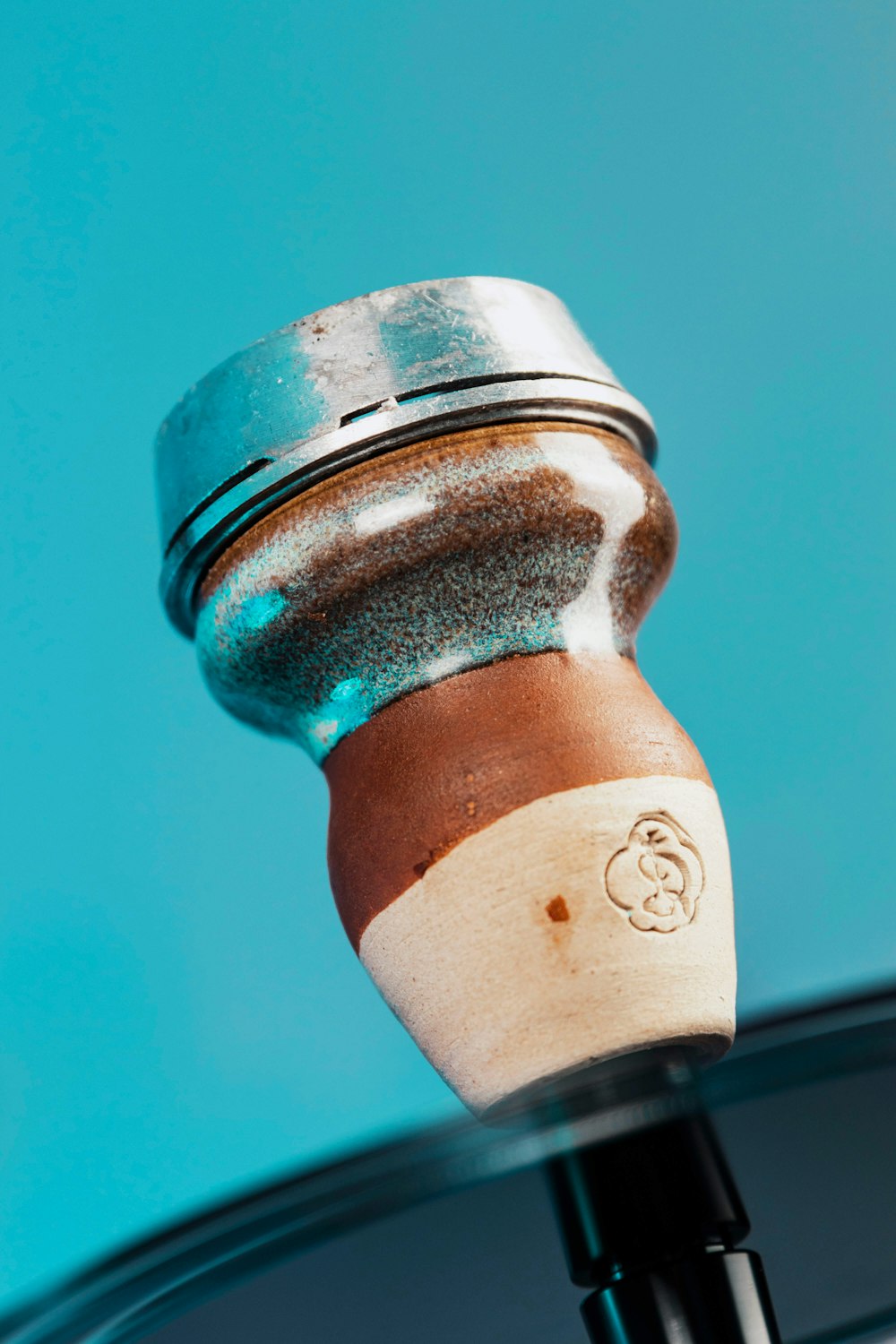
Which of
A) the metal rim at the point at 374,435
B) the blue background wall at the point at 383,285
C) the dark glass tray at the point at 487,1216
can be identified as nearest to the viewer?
the dark glass tray at the point at 487,1216

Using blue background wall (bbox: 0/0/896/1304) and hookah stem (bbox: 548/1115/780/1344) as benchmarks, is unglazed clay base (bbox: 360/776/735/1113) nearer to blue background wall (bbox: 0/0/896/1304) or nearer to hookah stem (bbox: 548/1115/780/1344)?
hookah stem (bbox: 548/1115/780/1344)

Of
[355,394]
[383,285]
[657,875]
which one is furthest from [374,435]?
[383,285]

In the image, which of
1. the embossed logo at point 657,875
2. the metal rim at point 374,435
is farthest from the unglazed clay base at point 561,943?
the metal rim at point 374,435

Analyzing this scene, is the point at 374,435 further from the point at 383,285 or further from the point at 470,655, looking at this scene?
the point at 383,285

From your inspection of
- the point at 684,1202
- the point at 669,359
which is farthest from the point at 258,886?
the point at 684,1202

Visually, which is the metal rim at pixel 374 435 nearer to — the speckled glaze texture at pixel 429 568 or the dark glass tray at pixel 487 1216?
the speckled glaze texture at pixel 429 568

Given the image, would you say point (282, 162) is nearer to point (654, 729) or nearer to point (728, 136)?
point (728, 136)

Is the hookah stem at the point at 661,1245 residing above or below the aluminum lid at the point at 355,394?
below

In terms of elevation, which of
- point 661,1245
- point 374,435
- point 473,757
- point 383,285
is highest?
point 383,285
